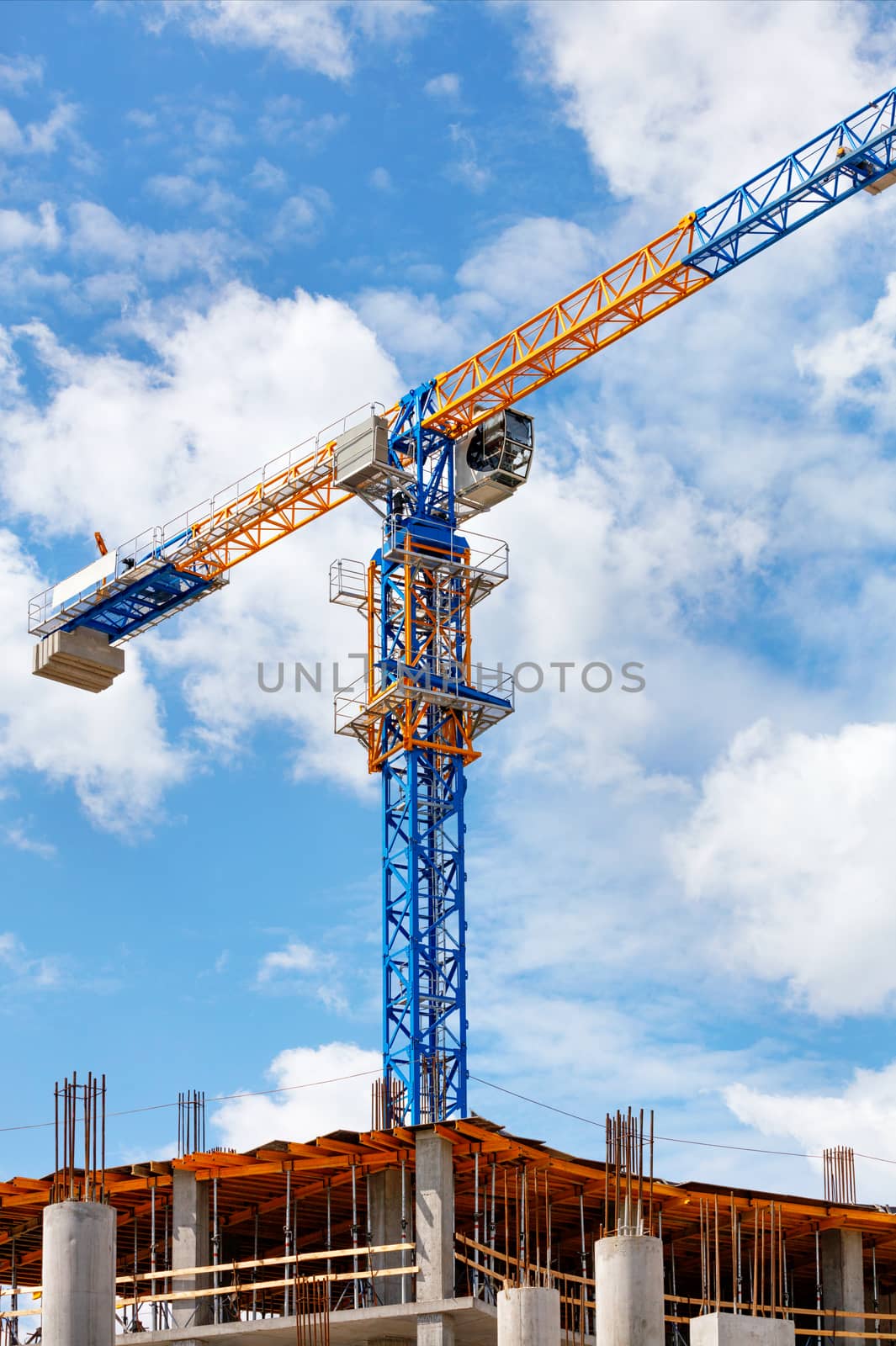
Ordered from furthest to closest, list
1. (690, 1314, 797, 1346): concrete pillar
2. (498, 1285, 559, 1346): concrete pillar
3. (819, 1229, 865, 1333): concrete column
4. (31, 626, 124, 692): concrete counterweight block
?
(31, 626, 124, 692): concrete counterweight block, (819, 1229, 865, 1333): concrete column, (498, 1285, 559, 1346): concrete pillar, (690, 1314, 797, 1346): concrete pillar

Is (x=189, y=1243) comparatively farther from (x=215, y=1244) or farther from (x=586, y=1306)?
(x=586, y=1306)

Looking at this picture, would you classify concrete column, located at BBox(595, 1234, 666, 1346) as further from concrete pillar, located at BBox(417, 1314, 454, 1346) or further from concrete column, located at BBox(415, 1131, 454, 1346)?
concrete pillar, located at BBox(417, 1314, 454, 1346)

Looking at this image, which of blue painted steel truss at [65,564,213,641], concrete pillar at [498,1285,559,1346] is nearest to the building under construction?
concrete pillar at [498,1285,559,1346]

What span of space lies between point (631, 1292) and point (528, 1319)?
2.20 m

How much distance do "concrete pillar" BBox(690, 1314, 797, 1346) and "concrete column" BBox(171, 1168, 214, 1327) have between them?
33.8 ft

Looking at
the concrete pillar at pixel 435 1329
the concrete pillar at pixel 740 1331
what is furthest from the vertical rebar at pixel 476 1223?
the concrete pillar at pixel 740 1331

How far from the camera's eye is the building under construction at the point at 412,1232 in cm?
3316

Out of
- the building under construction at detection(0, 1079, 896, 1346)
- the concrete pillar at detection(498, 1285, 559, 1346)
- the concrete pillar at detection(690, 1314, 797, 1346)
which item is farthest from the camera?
the building under construction at detection(0, 1079, 896, 1346)

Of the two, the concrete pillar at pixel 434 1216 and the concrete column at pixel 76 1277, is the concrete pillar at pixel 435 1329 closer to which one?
the concrete pillar at pixel 434 1216

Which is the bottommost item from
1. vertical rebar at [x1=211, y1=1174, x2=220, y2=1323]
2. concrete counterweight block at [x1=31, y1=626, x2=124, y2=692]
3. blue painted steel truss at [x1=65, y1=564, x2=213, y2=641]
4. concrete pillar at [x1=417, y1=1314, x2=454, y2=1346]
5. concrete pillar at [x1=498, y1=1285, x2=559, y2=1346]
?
concrete pillar at [x1=417, y1=1314, x2=454, y2=1346]

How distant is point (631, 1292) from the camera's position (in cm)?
2714

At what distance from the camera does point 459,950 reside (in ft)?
159

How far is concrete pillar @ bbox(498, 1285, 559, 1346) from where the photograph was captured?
28.7 m

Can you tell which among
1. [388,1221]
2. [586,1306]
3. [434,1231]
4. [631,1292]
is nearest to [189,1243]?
[388,1221]
